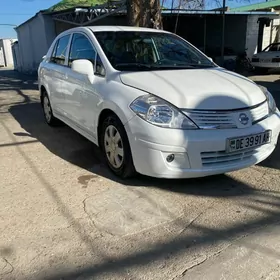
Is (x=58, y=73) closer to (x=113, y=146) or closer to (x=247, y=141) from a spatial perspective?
(x=113, y=146)

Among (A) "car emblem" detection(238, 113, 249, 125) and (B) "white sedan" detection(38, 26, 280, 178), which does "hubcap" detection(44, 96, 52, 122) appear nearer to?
(B) "white sedan" detection(38, 26, 280, 178)

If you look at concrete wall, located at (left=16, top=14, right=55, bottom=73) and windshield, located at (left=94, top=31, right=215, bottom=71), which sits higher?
windshield, located at (left=94, top=31, right=215, bottom=71)

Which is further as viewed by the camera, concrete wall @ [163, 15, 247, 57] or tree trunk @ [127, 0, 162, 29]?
concrete wall @ [163, 15, 247, 57]

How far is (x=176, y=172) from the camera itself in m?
3.25

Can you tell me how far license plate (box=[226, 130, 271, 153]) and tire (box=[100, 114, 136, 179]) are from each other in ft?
3.37

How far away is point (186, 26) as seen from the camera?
2077cm

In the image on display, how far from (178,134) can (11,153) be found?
2.83m

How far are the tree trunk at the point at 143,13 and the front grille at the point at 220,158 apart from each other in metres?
5.28

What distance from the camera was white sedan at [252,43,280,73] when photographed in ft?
45.6

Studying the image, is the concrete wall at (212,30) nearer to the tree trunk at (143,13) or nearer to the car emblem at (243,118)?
the tree trunk at (143,13)

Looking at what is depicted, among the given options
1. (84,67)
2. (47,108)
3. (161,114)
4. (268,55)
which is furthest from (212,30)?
(161,114)

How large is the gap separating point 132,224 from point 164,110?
3.68ft

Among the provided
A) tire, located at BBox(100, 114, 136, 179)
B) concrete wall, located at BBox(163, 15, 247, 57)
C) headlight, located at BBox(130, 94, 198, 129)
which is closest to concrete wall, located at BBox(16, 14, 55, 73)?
concrete wall, located at BBox(163, 15, 247, 57)

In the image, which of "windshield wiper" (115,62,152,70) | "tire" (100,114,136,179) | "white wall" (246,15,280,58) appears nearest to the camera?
"tire" (100,114,136,179)
